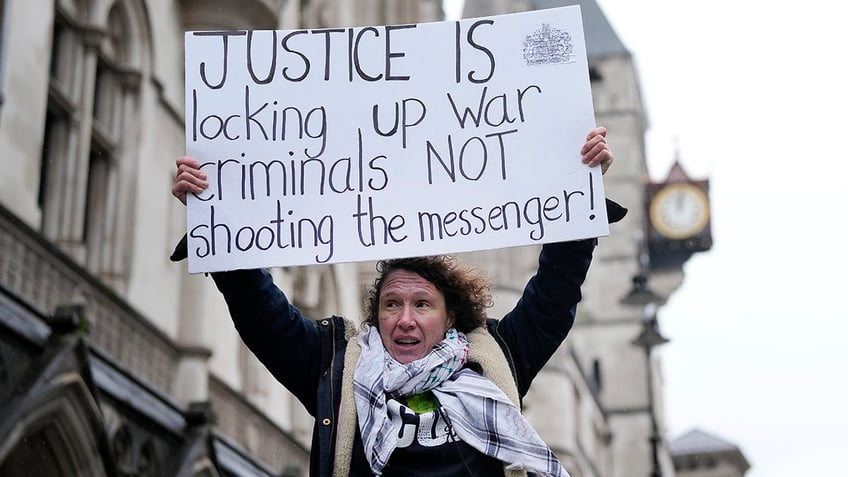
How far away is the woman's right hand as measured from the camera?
4680mm

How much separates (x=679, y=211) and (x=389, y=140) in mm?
58836

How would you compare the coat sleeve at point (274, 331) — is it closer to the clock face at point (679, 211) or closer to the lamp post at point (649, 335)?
the lamp post at point (649, 335)

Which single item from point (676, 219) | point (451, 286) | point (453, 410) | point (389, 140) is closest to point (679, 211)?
point (676, 219)

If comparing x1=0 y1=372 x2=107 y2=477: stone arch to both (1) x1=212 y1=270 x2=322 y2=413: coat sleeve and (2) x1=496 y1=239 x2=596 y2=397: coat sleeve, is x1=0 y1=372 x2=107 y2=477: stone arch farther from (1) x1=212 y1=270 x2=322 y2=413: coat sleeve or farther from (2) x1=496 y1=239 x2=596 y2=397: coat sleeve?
(2) x1=496 y1=239 x2=596 y2=397: coat sleeve

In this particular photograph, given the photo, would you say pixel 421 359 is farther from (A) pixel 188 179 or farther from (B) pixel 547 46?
(B) pixel 547 46

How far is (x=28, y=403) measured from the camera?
11.3 metres

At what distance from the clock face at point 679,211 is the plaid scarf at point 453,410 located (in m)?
58.0

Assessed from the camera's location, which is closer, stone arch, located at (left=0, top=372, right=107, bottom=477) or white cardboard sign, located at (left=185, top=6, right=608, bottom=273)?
white cardboard sign, located at (left=185, top=6, right=608, bottom=273)

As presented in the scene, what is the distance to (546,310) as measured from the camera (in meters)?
4.52

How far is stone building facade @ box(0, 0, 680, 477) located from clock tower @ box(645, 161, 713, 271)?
129ft

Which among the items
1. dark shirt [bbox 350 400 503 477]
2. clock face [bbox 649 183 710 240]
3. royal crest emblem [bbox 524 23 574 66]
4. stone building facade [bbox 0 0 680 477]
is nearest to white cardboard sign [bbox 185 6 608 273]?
royal crest emblem [bbox 524 23 574 66]

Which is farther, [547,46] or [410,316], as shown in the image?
[547,46]

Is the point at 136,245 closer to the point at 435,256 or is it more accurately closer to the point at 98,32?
the point at 98,32

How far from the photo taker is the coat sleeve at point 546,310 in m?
4.52
